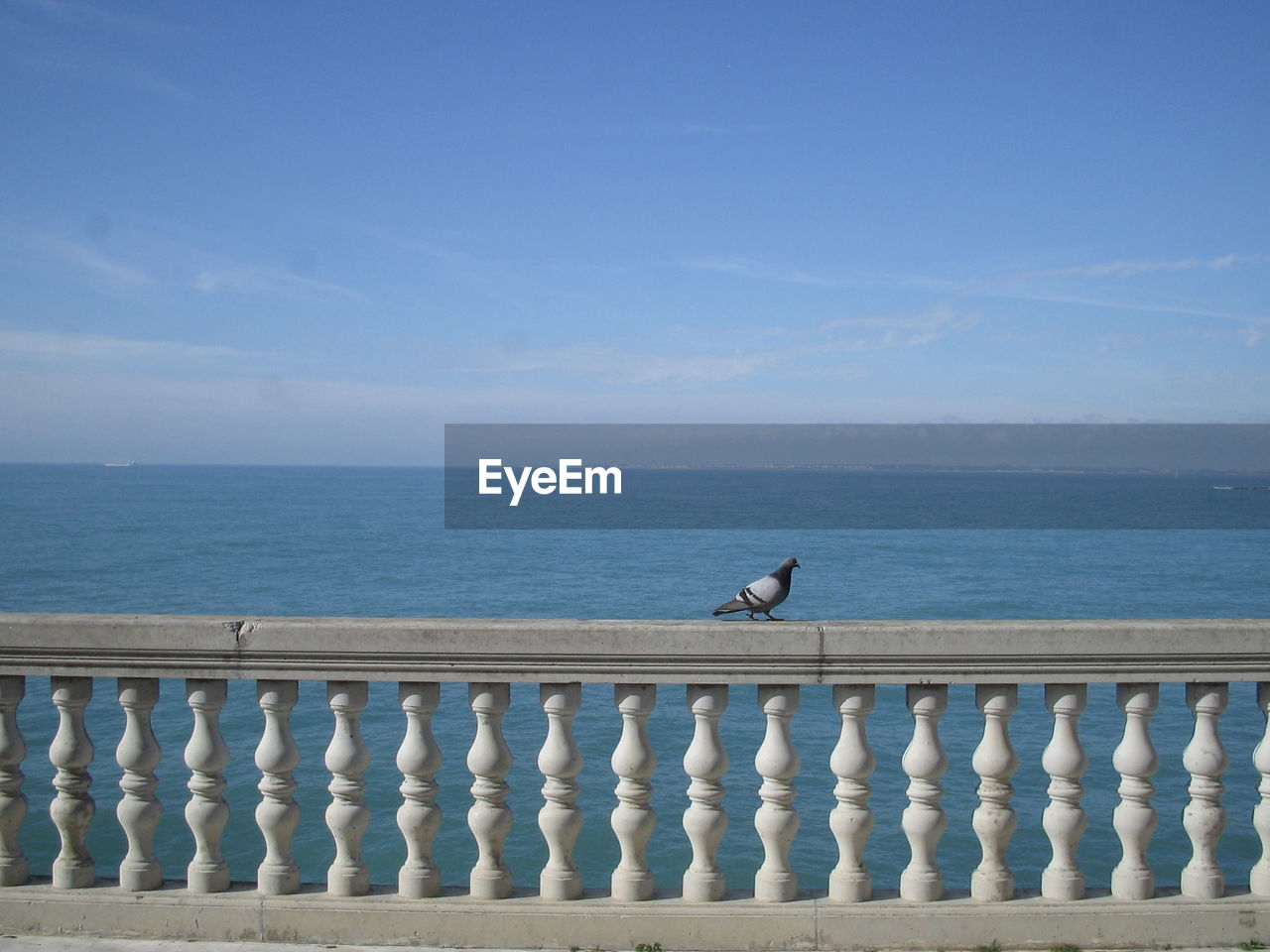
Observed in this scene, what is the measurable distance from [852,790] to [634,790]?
78 cm

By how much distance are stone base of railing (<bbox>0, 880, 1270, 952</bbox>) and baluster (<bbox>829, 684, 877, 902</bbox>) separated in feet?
0.24

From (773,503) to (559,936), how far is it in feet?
468

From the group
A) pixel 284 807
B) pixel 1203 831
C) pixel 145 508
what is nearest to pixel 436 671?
pixel 284 807

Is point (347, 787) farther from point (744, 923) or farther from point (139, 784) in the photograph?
point (744, 923)

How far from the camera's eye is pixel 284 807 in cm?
385

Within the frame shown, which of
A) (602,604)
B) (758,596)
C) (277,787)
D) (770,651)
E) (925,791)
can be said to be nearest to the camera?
(770,651)

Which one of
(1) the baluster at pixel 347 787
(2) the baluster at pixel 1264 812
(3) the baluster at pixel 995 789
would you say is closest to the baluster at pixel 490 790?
(1) the baluster at pixel 347 787

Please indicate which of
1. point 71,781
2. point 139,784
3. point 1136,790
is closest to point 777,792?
point 1136,790

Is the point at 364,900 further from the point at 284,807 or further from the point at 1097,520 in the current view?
the point at 1097,520

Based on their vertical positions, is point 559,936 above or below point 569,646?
below

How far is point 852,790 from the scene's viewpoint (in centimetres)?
369

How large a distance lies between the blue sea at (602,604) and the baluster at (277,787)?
71.8 inches

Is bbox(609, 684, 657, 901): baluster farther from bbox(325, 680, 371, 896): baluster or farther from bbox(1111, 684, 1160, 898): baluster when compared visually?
bbox(1111, 684, 1160, 898): baluster

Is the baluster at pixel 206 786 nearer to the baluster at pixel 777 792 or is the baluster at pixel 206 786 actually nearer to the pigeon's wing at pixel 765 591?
the baluster at pixel 777 792
